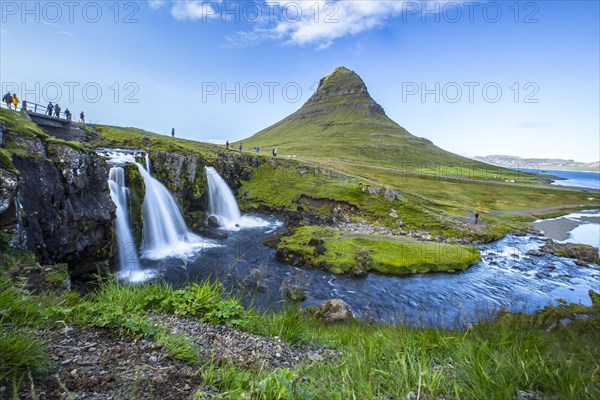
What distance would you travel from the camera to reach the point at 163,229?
28562mm

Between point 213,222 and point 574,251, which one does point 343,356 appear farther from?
point 574,251

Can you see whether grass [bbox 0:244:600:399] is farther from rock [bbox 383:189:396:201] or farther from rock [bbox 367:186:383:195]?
rock [bbox 367:186:383:195]

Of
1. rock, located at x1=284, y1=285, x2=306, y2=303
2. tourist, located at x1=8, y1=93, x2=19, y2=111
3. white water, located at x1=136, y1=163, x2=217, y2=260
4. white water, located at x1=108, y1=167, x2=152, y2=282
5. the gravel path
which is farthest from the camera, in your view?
tourist, located at x1=8, y1=93, x2=19, y2=111

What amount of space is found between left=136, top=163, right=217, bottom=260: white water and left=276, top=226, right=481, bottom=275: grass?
30.6 ft

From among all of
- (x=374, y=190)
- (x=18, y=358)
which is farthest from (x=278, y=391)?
(x=374, y=190)

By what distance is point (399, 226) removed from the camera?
39812 millimetres

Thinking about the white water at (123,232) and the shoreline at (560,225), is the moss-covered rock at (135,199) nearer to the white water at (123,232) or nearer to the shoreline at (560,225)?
the white water at (123,232)

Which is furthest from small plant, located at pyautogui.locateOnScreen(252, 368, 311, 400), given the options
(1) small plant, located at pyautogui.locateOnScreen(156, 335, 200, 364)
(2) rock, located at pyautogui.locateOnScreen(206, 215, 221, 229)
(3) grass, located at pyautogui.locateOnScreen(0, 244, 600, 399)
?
(2) rock, located at pyautogui.locateOnScreen(206, 215, 221, 229)

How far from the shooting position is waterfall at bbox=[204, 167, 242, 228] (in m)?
41.1

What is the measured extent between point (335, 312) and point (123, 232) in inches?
745

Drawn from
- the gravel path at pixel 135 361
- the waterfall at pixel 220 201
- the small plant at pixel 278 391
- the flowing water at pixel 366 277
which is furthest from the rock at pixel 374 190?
the small plant at pixel 278 391

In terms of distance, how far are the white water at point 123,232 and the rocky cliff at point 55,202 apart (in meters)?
1.69

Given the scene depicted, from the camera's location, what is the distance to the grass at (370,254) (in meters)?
25.0

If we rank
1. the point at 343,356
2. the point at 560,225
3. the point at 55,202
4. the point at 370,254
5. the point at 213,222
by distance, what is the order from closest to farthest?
the point at 343,356 < the point at 55,202 < the point at 370,254 < the point at 213,222 < the point at 560,225
